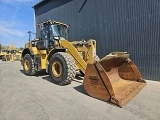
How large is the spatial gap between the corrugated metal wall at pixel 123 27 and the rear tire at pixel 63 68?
3.37 m

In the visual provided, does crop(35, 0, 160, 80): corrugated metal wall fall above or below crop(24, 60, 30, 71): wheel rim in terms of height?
above

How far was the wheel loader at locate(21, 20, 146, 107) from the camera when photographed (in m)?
4.92

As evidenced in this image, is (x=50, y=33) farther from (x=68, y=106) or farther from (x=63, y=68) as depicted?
(x=68, y=106)

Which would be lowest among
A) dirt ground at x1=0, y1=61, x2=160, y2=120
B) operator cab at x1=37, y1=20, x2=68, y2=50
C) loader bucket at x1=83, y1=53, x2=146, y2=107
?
dirt ground at x1=0, y1=61, x2=160, y2=120

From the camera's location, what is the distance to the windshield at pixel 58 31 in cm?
813

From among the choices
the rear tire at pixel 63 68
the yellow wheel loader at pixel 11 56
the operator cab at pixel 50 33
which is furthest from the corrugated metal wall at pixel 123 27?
the yellow wheel loader at pixel 11 56

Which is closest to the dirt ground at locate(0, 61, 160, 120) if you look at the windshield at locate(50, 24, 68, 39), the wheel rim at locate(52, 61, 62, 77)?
the wheel rim at locate(52, 61, 62, 77)

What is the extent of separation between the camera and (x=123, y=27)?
8672 mm

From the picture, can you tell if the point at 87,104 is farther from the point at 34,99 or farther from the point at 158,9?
the point at 158,9

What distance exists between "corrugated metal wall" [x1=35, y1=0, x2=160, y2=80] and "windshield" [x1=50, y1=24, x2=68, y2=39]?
2.21m

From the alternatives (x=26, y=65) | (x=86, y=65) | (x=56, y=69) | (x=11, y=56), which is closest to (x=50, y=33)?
(x=56, y=69)

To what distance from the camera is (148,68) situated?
7.79 metres

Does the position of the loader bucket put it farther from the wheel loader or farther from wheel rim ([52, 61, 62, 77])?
wheel rim ([52, 61, 62, 77])

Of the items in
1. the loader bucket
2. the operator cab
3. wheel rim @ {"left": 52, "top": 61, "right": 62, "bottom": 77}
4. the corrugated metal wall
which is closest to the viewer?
the loader bucket
